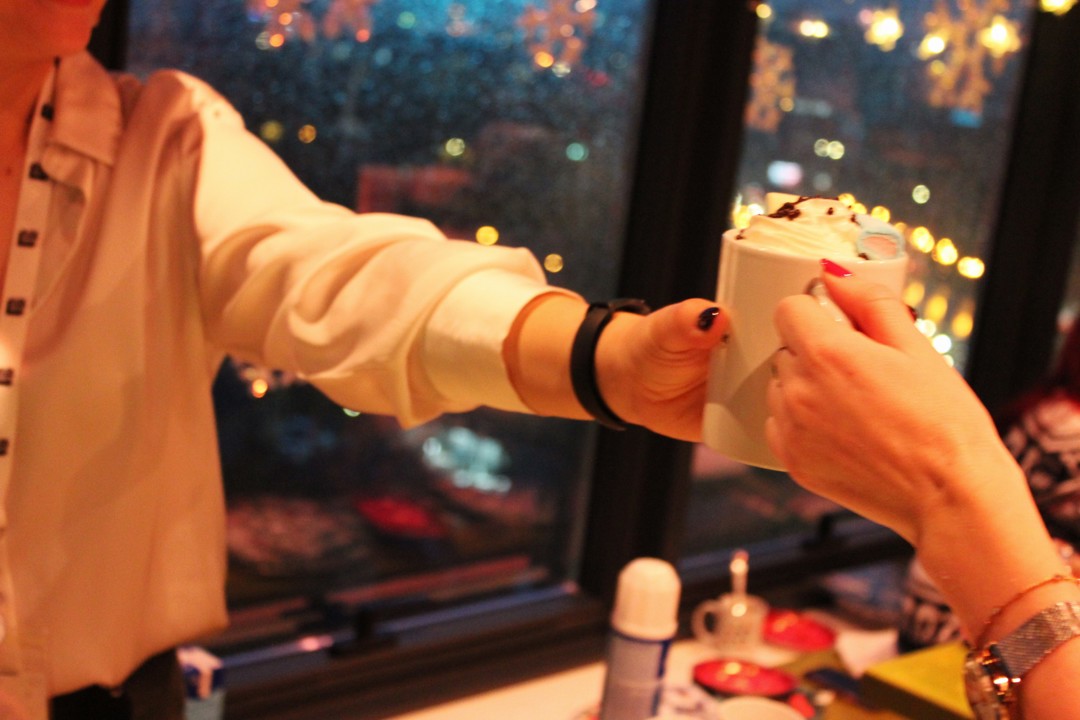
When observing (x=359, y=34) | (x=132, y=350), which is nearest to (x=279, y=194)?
(x=132, y=350)

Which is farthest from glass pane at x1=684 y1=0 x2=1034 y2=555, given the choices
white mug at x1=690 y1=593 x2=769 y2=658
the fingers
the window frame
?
the fingers

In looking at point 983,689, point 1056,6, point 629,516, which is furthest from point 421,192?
point 1056,6

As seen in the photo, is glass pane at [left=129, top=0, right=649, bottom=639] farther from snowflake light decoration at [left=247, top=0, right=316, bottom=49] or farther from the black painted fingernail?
the black painted fingernail

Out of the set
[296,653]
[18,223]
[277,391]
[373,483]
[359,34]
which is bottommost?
[296,653]

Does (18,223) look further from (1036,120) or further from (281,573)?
(1036,120)

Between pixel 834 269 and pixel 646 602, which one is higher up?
pixel 834 269

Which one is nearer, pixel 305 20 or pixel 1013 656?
pixel 1013 656

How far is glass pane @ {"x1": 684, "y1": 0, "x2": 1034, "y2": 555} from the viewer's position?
8.17ft

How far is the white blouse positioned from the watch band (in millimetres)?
495

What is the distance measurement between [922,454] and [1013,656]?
0.14 metres

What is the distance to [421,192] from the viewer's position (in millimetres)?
1990

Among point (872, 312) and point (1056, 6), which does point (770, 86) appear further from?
point (872, 312)

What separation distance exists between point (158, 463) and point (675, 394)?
1.71ft

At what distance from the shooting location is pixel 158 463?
3.96 feet
